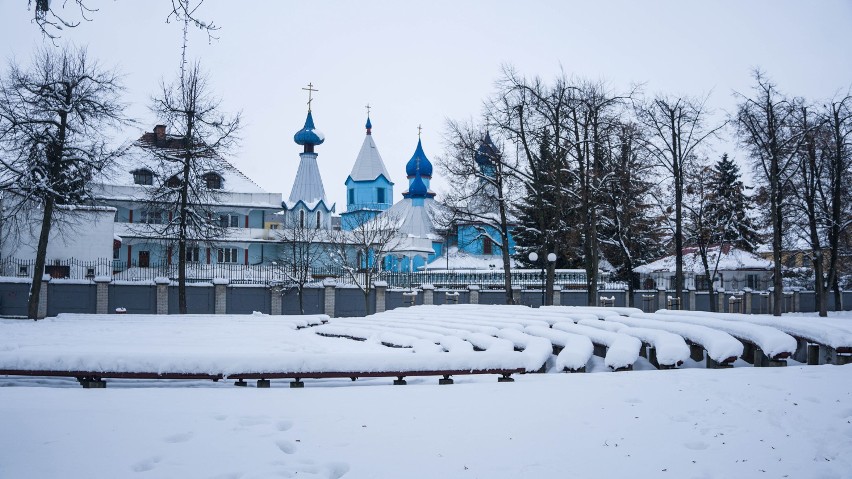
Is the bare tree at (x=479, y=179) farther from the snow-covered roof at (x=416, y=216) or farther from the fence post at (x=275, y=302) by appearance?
the snow-covered roof at (x=416, y=216)

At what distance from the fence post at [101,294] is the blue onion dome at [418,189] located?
4394cm

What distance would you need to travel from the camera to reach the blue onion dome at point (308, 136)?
2665 inches

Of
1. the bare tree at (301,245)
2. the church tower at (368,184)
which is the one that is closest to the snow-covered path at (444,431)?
the bare tree at (301,245)

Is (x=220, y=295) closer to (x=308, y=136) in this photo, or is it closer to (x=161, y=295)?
(x=161, y=295)

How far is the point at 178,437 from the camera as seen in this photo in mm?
7188

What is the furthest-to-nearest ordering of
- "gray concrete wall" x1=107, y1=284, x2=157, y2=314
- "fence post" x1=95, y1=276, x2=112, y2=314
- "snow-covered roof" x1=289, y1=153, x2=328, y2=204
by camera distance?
"snow-covered roof" x1=289, y1=153, x2=328, y2=204
"gray concrete wall" x1=107, y1=284, x2=157, y2=314
"fence post" x1=95, y1=276, x2=112, y2=314

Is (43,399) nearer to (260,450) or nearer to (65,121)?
(260,450)

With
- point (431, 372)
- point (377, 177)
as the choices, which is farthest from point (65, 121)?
point (377, 177)

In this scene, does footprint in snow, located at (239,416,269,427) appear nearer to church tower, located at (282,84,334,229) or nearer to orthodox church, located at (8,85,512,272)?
orthodox church, located at (8,85,512,272)

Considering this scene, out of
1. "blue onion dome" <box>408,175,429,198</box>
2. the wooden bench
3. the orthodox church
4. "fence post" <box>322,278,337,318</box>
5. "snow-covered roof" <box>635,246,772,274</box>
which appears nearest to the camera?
the wooden bench

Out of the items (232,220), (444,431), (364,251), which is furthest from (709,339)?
(232,220)

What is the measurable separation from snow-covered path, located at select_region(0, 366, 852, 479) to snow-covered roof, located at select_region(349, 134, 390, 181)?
69.6 m

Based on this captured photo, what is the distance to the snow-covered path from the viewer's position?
6500 mm

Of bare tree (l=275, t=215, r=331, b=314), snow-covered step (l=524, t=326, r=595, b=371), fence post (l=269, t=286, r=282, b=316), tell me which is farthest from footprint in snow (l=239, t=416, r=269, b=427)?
bare tree (l=275, t=215, r=331, b=314)
